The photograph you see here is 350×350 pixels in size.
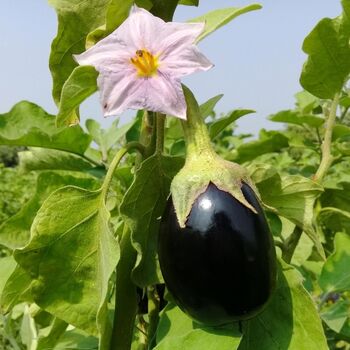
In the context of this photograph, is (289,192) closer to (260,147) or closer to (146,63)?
(146,63)

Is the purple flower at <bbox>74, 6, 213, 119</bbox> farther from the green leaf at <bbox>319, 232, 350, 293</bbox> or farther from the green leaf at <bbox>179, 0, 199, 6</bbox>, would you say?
the green leaf at <bbox>319, 232, 350, 293</bbox>

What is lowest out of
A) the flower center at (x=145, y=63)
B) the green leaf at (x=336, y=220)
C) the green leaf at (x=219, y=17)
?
the green leaf at (x=336, y=220)

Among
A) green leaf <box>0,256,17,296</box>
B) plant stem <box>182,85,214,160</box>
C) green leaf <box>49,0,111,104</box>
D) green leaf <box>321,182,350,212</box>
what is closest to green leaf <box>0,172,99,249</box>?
green leaf <box>0,256,17,296</box>

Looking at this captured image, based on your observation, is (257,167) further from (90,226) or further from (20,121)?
(20,121)

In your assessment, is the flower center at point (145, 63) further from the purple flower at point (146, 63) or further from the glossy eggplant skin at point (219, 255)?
the glossy eggplant skin at point (219, 255)

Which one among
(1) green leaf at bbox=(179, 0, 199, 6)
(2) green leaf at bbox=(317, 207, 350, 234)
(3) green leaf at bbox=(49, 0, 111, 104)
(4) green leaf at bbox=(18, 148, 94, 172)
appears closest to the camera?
(3) green leaf at bbox=(49, 0, 111, 104)

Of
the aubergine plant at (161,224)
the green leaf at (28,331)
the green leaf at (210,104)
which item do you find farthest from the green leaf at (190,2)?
the green leaf at (28,331)

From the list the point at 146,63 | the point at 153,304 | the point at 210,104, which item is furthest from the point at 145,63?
the point at 153,304
